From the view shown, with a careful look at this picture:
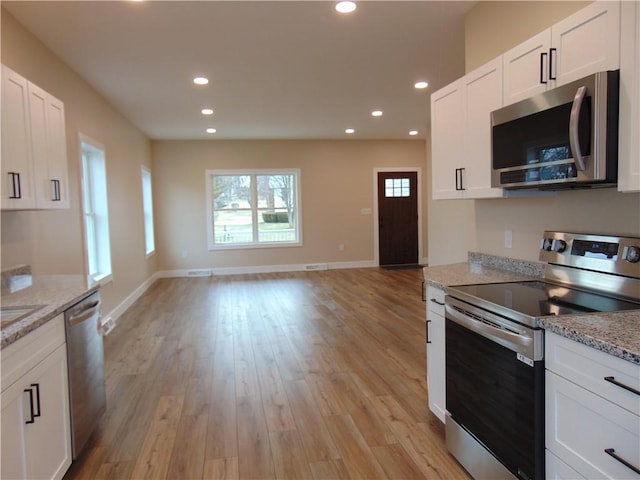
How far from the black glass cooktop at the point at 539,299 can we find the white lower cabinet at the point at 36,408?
194cm

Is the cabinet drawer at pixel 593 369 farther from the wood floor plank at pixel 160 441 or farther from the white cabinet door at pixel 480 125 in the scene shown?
the wood floor plank at pixel 160 441

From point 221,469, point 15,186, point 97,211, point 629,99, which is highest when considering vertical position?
point 629,99

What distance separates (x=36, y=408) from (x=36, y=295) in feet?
2.58

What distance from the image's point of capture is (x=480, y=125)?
2.47 m

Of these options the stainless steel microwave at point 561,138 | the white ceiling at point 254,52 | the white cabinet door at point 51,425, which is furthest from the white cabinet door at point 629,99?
the white cabinet door at point 51,425

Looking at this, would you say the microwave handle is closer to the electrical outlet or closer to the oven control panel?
the oven control panel

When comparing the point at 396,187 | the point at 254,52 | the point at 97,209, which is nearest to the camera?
the point at 254,52

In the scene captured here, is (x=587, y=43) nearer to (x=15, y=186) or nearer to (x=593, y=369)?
(x=593, y=369)

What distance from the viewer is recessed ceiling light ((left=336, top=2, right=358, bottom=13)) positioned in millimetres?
2955

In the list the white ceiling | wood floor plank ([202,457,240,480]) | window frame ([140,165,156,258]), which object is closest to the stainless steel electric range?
wood floor plank ([202,457,240,480])

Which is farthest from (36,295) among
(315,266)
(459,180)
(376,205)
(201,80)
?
(376,205)

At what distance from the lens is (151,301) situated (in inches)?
250

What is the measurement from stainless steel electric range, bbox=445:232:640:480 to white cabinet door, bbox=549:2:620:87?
732mm

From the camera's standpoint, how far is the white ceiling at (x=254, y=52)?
9.99 feet
